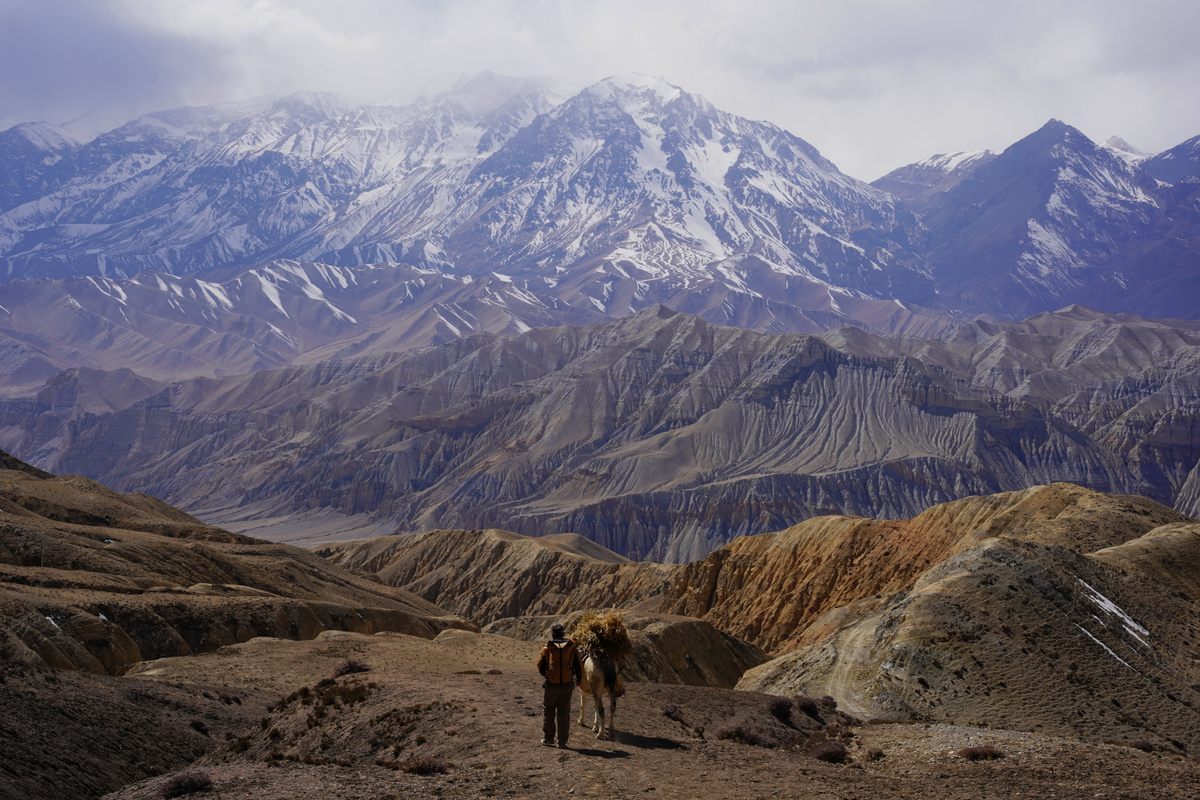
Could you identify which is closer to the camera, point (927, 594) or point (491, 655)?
point (927, 594)

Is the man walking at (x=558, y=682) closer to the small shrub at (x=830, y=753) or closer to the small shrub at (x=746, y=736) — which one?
the small shrub at (x=746, y=736)

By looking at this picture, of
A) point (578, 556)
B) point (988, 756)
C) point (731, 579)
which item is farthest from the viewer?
point (578, 556)

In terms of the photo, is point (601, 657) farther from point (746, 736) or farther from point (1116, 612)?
point (1116, 612)

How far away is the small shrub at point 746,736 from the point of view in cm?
2266

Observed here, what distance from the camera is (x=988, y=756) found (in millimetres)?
20484

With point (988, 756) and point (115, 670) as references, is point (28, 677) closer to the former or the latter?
point (115, 670)

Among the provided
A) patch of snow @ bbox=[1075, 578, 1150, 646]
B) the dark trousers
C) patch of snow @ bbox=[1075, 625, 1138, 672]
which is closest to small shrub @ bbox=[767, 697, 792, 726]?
the dark trousers

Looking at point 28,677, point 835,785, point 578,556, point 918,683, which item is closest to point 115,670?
point 28,677

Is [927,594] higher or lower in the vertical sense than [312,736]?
higher

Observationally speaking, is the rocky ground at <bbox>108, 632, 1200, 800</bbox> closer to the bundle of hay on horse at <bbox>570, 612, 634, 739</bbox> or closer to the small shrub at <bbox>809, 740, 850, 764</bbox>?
the small shrub at <bbox>809, 740, 850, 764</bbox>

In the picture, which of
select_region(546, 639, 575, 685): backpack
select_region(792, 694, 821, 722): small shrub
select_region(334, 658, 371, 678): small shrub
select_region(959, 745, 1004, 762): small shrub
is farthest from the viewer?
select_region(334, 658, 371, 678): small shrub

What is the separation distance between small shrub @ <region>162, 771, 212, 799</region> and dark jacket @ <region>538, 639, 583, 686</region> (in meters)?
5.35

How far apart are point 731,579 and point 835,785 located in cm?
7183

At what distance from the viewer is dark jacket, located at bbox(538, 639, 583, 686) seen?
2005cm
